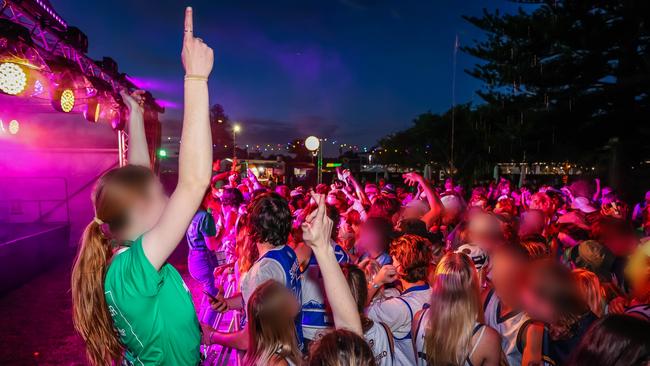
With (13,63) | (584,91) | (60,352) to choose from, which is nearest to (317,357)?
(60,352)

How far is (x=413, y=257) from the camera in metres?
2.73

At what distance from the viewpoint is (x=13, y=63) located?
559cm

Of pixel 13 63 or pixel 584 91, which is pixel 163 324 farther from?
pixel 584 91

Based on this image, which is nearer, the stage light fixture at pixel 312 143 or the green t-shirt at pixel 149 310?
the green t-shirt at pixel 149 310

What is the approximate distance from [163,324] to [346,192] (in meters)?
6.80

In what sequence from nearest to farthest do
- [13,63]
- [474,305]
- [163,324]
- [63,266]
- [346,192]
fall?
1. [163,324]
2. [474,305]
3. [13,63]
4. [346,192]
5. [63,266]

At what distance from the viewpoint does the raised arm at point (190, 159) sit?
1.30 metres

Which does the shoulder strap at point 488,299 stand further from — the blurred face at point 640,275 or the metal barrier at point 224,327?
the metal barrier at point 224,327

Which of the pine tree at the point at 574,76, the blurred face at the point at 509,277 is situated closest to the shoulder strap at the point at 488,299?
the blurred face at the point at 509,277

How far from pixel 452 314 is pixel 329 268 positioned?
98 centimetres

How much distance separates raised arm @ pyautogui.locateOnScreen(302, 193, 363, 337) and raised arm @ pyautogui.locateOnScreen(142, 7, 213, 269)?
0.46 m

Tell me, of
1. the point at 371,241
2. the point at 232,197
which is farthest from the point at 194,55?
the point at 232,197

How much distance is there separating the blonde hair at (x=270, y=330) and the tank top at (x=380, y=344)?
18.9 inches

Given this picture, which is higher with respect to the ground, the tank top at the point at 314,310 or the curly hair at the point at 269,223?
the curly hair at the point at 269,223
